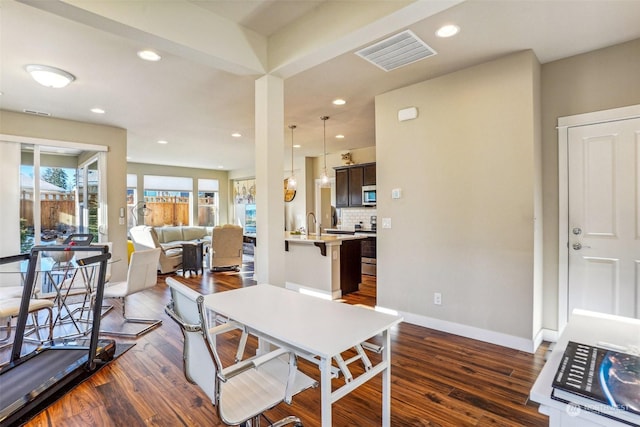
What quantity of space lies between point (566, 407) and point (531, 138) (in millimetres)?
2635

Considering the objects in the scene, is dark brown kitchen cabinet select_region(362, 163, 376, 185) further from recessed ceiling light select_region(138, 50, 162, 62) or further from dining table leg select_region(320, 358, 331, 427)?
dining table leg select_region(320, 358, 331, 427)

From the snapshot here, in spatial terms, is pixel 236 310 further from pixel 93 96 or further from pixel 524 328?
pixel 93 96

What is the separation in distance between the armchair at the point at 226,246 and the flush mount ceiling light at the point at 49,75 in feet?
11.9

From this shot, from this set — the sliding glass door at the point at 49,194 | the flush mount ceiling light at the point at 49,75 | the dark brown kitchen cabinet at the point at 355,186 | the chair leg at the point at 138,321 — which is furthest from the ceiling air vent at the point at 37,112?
the dark brown kitchen cabinet at the point at 355,186

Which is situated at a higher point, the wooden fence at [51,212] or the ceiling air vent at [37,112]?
the ceiling air vent at [37,112]

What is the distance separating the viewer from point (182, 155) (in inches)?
318

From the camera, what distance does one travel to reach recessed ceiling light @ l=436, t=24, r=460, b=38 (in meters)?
2.42

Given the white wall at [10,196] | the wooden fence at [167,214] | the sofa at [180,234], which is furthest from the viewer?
the wooden fence at [167,214]

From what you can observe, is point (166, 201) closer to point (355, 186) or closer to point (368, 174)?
point (355, 186)

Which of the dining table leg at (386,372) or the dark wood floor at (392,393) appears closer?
the dining table leg at (386,372)

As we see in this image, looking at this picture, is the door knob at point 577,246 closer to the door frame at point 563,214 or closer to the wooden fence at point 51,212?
the door frame at point 563,214

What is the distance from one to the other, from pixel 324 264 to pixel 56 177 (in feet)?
14.6

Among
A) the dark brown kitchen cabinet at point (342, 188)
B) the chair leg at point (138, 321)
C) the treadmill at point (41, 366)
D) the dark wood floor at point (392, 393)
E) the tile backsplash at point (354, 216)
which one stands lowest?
the dark wood floor at point (392, 393)

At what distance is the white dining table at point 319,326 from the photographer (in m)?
1.36
